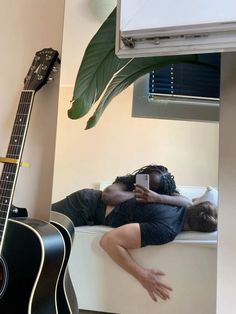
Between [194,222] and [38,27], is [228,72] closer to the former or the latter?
[194,222]

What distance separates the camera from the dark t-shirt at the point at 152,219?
2.26ft

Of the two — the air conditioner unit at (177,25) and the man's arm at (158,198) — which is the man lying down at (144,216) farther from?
Result: the air conditioner unit at (177,25)

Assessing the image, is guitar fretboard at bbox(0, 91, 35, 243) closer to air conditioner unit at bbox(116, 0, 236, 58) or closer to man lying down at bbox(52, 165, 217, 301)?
man lying down at bbox(52, 165, 217, 301)

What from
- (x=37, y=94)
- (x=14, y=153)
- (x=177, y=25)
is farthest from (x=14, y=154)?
(x=177, y=25)

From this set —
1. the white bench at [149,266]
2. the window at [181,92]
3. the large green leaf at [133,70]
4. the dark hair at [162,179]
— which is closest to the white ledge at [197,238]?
the white bench at [149,266]

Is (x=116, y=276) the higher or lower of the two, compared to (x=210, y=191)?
lower

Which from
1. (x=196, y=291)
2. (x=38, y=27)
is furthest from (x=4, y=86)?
(x=196, y=291)

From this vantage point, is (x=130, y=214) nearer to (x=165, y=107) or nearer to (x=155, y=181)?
(x=155, y=181)

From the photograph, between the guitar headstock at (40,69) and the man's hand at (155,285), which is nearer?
the man's hand at (155,285)

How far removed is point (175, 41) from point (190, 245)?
0.45 m

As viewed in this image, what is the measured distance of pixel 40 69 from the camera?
867 mm

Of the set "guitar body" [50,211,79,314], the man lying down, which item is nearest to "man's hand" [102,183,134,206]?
the man lying down

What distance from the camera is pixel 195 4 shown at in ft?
1.22

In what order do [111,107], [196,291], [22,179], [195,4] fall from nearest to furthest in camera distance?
[195,4], [196,291], [111,107], [22,179]
